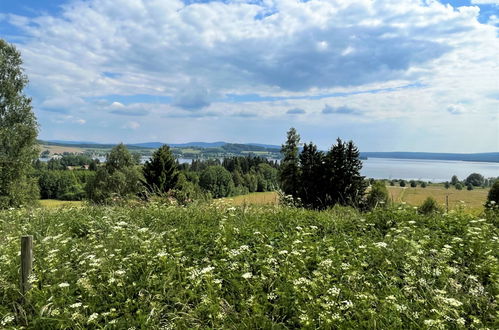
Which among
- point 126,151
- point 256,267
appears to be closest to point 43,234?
point 256,267

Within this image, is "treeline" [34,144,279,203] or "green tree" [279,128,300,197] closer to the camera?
"treeline" [34,144,279,203]

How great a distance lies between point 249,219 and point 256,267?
2.68m

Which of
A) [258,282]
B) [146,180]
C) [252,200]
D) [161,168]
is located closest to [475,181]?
[161,168]

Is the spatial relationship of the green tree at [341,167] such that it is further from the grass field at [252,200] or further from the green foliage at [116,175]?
the grass field at [252,200]

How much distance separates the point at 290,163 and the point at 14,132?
117ft

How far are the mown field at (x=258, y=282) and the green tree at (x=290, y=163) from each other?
4271 cm

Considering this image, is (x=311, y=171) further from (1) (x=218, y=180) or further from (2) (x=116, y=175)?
(1) (x=218, y=180)

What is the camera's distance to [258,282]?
3793 millimetres

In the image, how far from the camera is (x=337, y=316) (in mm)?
2992

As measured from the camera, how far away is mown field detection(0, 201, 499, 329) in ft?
10.8

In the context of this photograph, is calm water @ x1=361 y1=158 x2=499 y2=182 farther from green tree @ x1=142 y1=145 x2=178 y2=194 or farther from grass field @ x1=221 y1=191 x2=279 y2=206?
green tree @ x1=142 y1=145 x2=178 y2=194

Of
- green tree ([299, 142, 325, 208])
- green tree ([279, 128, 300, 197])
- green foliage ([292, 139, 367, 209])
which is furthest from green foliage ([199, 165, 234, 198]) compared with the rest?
green foliage ([292, 139, 367, 209])

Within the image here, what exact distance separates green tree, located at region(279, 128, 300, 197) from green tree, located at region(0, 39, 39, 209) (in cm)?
3245

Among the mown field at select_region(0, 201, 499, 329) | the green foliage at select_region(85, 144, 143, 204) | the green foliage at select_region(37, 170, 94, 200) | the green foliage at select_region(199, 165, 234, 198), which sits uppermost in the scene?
the mown field at select_region(0, 201, 499, 329)
